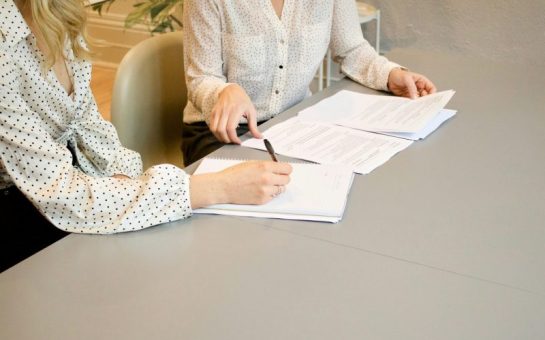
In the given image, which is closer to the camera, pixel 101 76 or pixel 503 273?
pixel 503 273

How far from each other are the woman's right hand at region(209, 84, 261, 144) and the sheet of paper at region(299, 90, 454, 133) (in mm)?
171

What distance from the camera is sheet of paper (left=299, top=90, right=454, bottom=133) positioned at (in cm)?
138

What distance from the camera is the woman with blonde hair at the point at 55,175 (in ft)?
3.30

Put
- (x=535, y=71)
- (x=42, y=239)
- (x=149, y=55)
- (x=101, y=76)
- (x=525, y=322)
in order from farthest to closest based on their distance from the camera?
(x=101, y=76)
(x=535, y=71)
(x=149, y=55)
(x=42, y=239)
(x=525, y=322)

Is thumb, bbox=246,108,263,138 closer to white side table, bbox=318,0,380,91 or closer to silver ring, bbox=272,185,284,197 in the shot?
silver ring, bbox=272,185,284,197

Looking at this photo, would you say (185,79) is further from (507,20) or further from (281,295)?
(507,20)

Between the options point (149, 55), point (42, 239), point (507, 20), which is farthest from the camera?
point (507, 20)

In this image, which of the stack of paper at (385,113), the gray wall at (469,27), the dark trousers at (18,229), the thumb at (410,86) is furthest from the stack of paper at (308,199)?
the gray wall at (469,27)

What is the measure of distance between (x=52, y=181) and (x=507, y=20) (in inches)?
87.4

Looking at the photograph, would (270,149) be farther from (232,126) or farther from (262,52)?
(262,52)

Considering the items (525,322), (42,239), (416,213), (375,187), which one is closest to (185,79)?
(42,239)

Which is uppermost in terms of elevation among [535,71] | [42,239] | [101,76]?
[535,71]

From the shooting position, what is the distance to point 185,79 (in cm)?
166

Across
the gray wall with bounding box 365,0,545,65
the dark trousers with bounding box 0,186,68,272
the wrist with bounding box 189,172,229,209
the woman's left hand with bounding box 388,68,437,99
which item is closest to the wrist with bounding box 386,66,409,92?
the woman's left hand with bounding box 388,68,437,99
